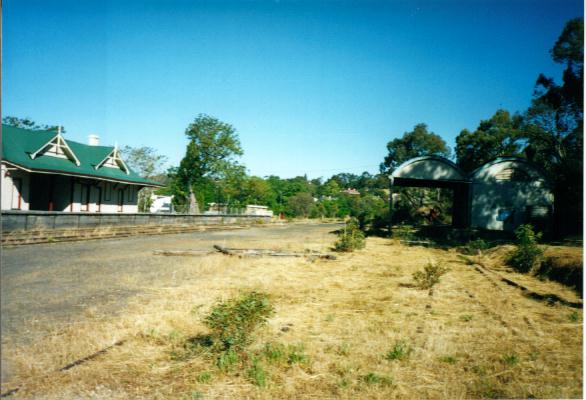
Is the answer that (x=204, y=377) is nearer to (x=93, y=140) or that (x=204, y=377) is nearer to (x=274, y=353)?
(x=274, y=353)

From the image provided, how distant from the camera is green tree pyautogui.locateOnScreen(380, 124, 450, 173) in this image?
60812 mm

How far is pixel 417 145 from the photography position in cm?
6175

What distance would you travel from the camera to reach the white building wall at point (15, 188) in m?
18.5

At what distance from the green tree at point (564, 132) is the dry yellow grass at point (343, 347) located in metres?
9.54

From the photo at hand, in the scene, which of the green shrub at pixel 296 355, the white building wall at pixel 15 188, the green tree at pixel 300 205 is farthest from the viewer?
the green tree at pixel 300 205

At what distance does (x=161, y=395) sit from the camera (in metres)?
3.18

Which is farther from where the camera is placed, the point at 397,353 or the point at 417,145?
the point at 417,145

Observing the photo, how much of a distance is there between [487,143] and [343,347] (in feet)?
155

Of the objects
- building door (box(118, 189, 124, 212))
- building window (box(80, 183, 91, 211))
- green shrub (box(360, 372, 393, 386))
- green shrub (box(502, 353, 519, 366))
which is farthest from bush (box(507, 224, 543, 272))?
building door (box(118, 189, 124, 212))

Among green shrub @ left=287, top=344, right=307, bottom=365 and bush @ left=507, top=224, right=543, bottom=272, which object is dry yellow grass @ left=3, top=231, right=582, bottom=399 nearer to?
green shrub @ left=287, top=344, right=307, bottom=365

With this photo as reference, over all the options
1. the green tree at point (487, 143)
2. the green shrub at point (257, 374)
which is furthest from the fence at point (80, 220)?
the green tree at point (487, 143)

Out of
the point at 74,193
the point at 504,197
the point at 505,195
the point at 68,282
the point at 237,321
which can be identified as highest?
the point at 505,195

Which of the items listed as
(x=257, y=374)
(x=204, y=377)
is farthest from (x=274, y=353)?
(x=204, y=377)

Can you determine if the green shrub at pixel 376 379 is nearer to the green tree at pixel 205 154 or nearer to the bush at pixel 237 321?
the bush at pixel 237 321
